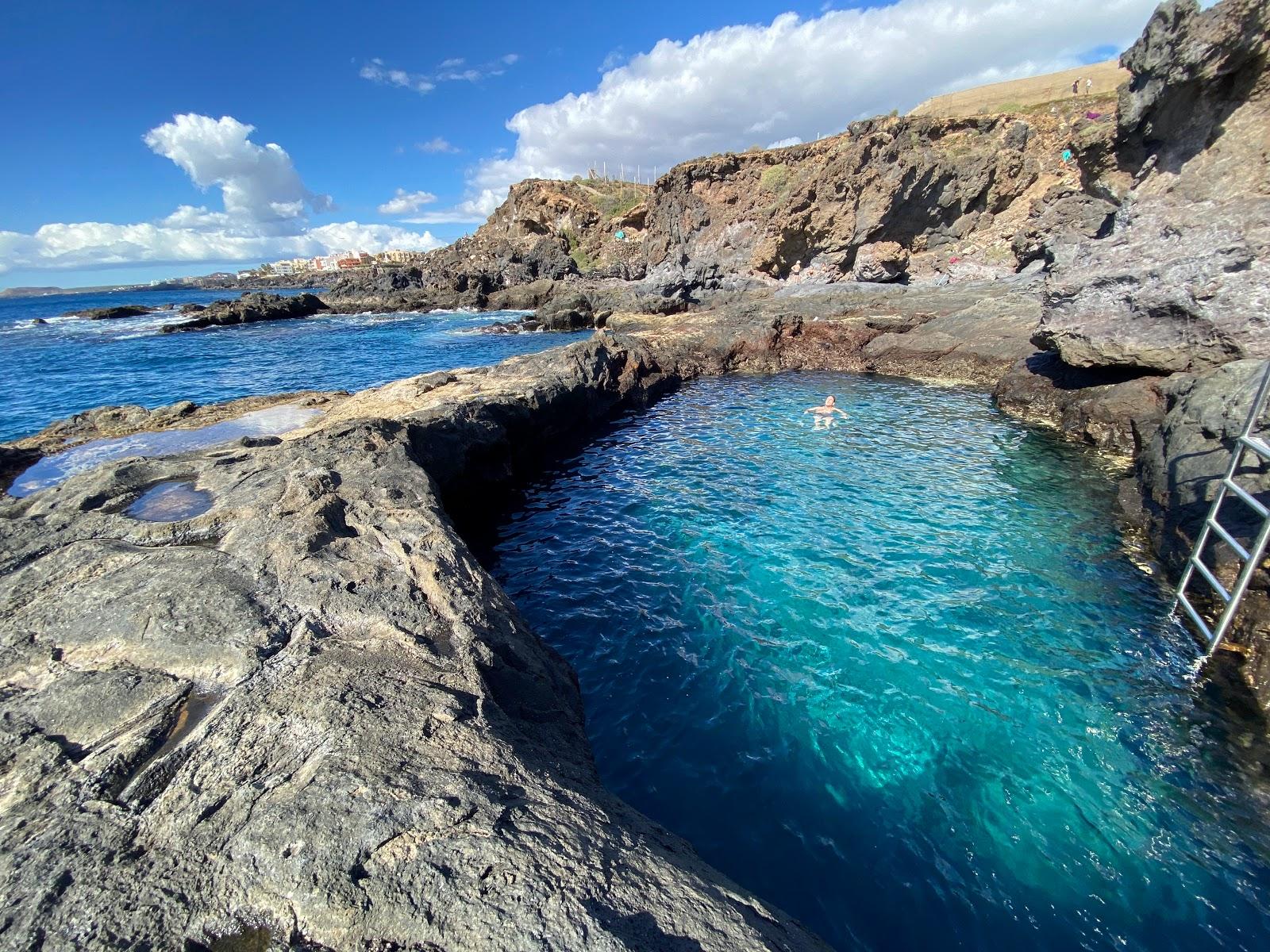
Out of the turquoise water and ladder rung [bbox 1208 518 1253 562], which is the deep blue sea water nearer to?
the turquoise water

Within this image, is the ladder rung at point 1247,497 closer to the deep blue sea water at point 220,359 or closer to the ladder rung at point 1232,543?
the ladder rung at point 1232,543

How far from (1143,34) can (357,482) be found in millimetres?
17705

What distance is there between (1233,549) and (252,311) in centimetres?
6498

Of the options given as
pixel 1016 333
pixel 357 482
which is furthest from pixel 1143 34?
pixel 357 482

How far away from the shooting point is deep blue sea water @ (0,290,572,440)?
22.5 meters

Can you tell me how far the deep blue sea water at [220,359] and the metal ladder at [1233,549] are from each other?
976 inches

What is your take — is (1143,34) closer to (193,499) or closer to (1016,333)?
(1016,333)

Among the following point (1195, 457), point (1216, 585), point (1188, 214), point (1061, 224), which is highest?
point (1061, 224)

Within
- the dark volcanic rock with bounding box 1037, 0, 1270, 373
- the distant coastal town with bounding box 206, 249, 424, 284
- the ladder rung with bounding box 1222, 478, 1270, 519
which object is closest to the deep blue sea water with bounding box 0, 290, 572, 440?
the dark volcanic rock with bounding box 1037, 0, 1270, 373

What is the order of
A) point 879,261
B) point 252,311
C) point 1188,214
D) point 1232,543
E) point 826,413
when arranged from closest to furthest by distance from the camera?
point 1232,543 → point 1188,214 → point 826,413 → point 879,261 → point 252,311

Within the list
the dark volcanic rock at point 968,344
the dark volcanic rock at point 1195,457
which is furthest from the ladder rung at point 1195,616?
the dark volcanic rock at point 968,344

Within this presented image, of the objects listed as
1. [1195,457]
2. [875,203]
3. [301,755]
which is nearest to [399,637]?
[301,755]

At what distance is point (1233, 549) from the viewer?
587 centimetres

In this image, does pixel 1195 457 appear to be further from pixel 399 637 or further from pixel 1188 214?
pixel 399 637
